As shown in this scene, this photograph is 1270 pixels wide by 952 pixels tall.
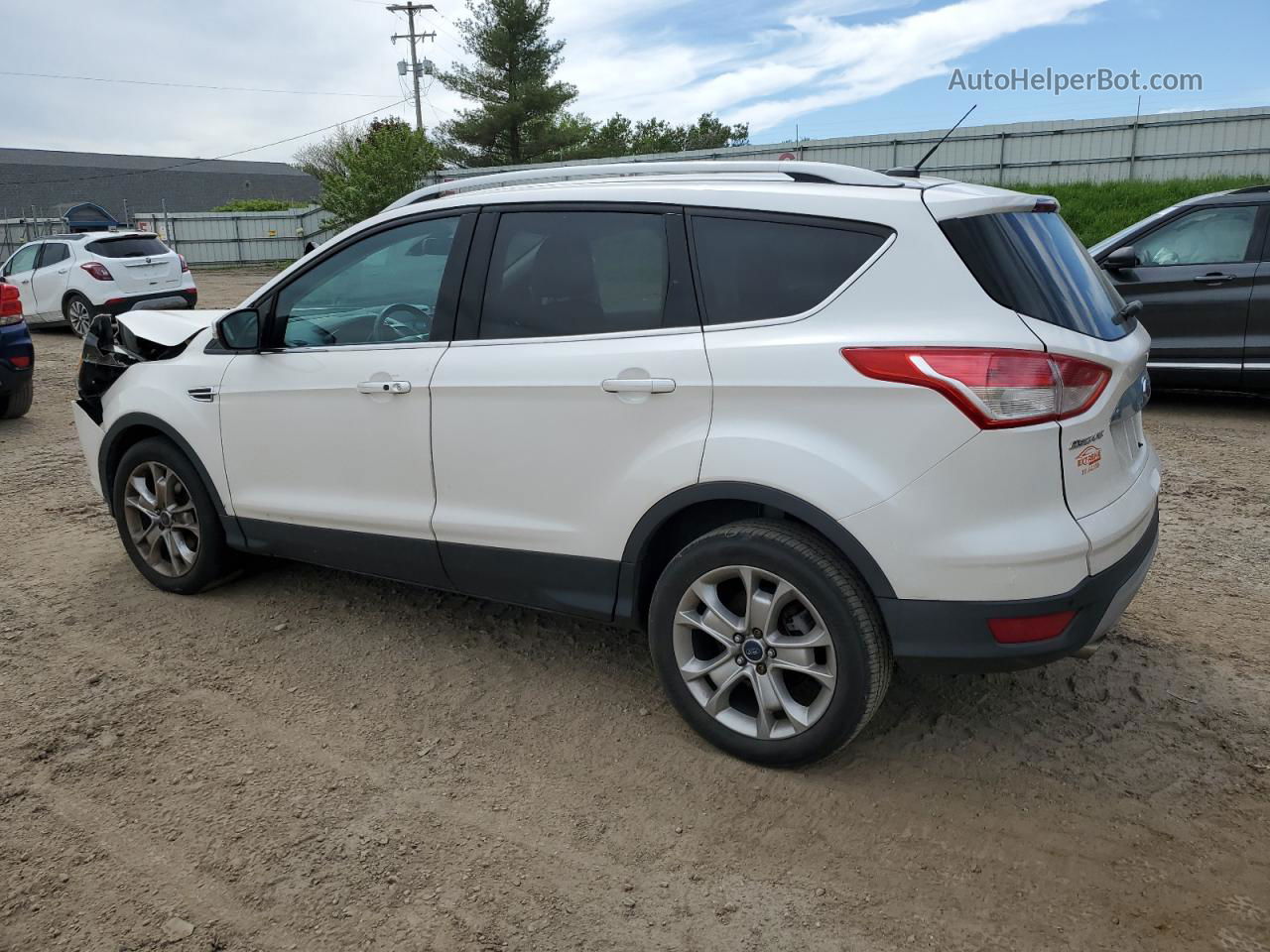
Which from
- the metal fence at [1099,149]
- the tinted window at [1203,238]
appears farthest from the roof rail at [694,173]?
the metal fence at [1099,149]

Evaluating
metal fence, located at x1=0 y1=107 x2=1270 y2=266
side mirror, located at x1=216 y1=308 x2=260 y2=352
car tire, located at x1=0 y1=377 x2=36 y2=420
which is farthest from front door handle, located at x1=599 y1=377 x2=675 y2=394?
metal fence, located at x1=0 y1=107 x2=1270 y2=266

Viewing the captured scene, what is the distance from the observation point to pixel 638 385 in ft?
10.3

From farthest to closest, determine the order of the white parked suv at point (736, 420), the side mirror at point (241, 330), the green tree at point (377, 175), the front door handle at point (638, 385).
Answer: the green tree at point (377, 175), the side mirror at point (241, 330), the front door handle at point (638, 385), the white parked suv at point (736, 420)

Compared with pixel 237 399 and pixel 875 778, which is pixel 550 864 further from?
pixel 237 399

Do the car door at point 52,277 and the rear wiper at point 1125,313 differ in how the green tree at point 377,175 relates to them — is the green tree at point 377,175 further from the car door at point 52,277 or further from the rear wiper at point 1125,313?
the rear wiper at point 1125,313

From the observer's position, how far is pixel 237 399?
424 centimetres

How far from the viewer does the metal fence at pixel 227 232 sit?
3369cm

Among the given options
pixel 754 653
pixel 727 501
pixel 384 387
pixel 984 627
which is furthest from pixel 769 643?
pixel 384 387

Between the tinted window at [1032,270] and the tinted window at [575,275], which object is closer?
the tinted window at [1032,270]

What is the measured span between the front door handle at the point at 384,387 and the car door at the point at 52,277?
14098mm

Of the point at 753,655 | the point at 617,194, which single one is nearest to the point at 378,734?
the point at 753,655

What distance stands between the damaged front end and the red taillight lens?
11.8 m

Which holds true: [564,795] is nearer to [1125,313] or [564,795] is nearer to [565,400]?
[565,400]

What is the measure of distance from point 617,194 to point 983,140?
22.3 metres
